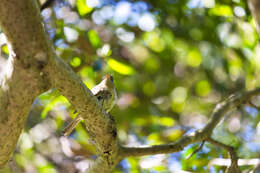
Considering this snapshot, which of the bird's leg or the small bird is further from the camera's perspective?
the small bird

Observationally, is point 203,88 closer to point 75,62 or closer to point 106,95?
point 106,95

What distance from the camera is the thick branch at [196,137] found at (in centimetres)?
315

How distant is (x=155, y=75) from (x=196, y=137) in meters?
1.97

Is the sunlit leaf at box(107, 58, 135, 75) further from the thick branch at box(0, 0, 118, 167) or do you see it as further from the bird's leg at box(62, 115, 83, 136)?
the thick branch at box(0, 0, 118, 167)

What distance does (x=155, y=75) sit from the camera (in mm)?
5160

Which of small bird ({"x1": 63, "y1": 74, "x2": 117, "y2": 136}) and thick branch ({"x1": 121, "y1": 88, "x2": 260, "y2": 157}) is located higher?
small bird ({"x1": 63, "y1": 74, "x2": 117, "y2": 136})

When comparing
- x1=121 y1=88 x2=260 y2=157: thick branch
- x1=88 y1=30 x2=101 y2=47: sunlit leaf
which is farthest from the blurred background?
x1=121 y1=88 x2=260 y2=157: thick branch

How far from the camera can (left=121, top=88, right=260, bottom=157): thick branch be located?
3146 mm

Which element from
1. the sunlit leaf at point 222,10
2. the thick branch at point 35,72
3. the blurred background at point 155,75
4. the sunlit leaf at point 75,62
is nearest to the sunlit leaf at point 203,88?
the blurred background at point 155,75

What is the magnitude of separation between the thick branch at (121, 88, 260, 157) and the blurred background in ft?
1.67

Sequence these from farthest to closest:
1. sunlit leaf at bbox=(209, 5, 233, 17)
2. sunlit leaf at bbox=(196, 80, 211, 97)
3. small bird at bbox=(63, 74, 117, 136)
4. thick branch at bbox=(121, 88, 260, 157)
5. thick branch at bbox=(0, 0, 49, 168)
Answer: sunlit leaf at bbox=(196, 80, 211, 97)
sunlit leaf at bbox=(209, 5, 233, 17)
small bird at bbox=(63, 74, 117, 136)
thick branch at bbox=(121, 88, 260, 157)
thick branch at bbox=(0, 0, 49, 168)

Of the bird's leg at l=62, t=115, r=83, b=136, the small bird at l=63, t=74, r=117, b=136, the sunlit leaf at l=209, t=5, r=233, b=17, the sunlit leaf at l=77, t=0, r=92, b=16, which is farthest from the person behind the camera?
the sunlit leaf at l=209, t=5, r=233, b=17

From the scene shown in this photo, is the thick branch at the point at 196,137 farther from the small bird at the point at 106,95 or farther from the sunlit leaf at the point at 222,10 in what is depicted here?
the sunlit leaf at the point at 222,10

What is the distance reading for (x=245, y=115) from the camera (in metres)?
5.24
